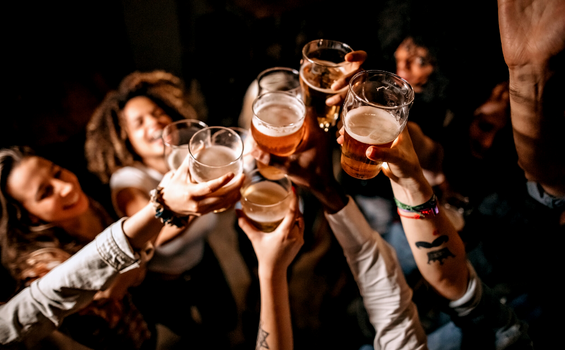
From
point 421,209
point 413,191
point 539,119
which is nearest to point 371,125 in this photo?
point 413,191

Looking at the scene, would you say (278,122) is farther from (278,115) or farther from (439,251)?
(439,251)

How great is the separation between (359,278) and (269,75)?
1.17 m

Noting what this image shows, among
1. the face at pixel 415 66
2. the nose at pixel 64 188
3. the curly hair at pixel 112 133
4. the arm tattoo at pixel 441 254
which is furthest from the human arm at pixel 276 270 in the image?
the curly hair at pixel 112 133

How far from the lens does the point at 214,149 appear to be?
1.57 m

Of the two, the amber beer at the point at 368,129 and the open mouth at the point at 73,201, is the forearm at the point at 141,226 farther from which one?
the amber beer at the point at 368,129

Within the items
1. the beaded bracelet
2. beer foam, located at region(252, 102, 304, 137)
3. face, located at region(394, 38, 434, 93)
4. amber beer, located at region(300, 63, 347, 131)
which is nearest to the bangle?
beer foam, located at region(252, 102, 304, 137)

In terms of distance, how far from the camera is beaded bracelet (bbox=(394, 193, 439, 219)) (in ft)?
4.39

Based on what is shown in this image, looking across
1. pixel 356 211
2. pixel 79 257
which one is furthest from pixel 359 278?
pixel 79 257

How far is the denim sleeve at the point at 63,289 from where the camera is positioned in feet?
4.52

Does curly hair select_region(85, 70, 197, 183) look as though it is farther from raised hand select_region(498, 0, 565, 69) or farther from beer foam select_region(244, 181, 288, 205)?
raised hand select_region(498, 0, 565, 69)

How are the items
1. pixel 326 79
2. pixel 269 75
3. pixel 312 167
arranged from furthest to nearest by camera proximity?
pixel 269 75
pixel 312 167
pixel 326 79

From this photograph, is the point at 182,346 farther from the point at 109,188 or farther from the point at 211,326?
the point at 109,188

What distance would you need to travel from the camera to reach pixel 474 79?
235cm

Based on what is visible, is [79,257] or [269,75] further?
[269,75]
